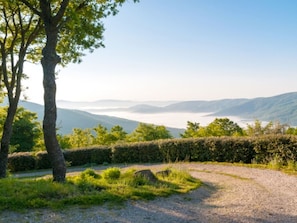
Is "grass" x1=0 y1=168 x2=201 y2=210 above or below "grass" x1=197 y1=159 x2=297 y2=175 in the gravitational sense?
above

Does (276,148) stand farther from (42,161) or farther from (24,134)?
(24,134)

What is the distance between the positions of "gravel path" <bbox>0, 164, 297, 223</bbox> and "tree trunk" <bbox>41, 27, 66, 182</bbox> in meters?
3.66

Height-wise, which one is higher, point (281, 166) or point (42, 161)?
point (281, 166)

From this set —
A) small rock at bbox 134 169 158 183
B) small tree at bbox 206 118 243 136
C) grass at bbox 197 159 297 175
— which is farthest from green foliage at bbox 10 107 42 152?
small rock at bbox 134 169 158 183

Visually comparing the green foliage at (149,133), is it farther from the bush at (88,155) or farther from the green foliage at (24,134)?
the bush at (88,155)

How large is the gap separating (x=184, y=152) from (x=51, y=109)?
15216mm

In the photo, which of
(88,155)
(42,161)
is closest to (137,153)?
(88,155)

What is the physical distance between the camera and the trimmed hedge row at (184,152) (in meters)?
20.7

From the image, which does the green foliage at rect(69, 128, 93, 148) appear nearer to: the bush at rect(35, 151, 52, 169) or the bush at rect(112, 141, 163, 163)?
the bush at rect(35, 151, 52, 169)

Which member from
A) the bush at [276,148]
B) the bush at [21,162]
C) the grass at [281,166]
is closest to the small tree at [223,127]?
the bush at [21,162]

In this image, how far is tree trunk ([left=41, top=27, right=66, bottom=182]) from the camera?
12.7 m

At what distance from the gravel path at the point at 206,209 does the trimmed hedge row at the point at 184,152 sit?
605 centimetres

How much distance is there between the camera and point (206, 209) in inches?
388

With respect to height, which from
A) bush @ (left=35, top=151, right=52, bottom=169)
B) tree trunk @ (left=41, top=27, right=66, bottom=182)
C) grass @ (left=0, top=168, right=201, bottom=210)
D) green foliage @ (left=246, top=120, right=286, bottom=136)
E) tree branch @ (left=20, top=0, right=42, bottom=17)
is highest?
tree branch @ (left=20, top=0, right=42, bottom=17)
